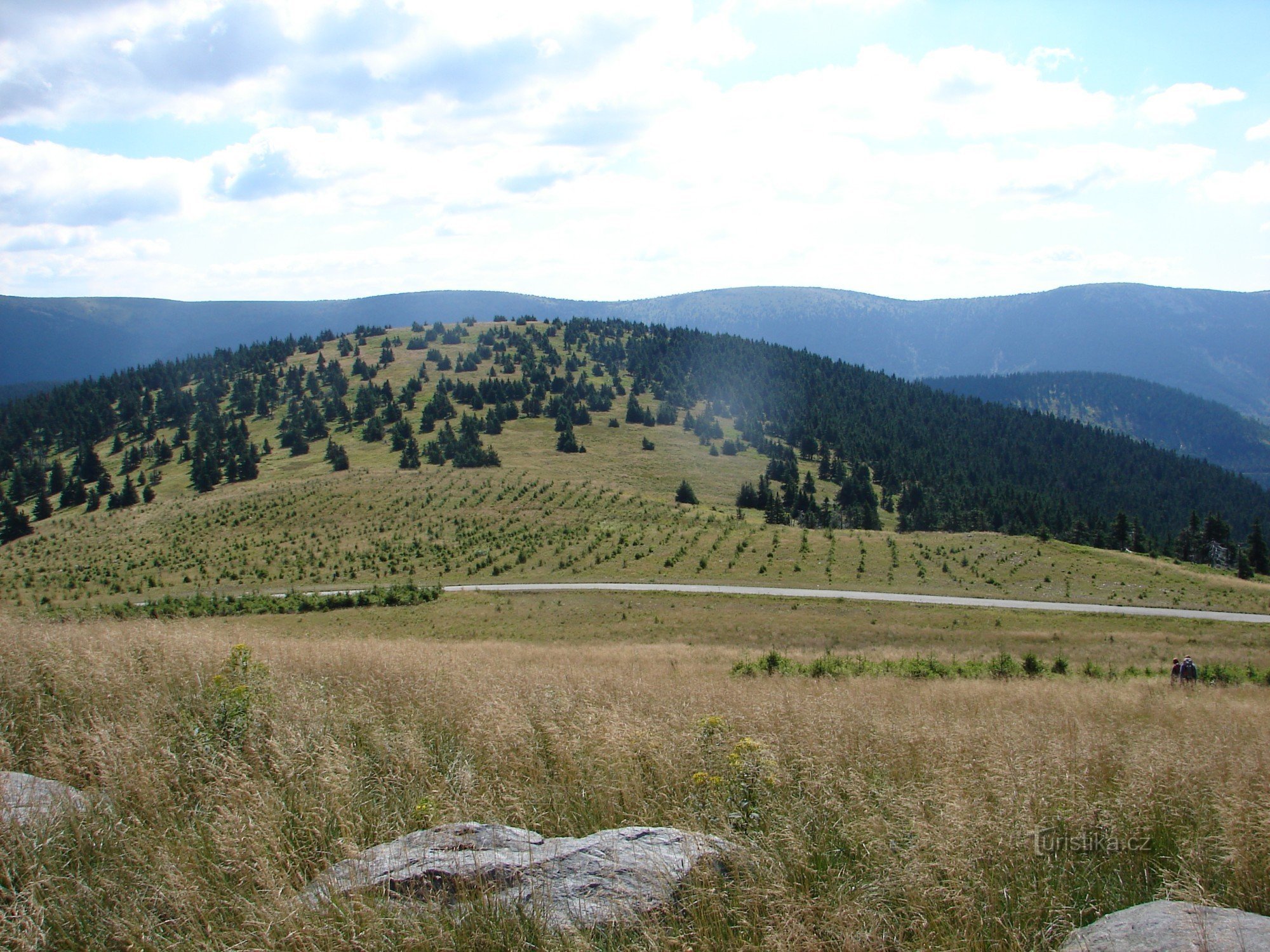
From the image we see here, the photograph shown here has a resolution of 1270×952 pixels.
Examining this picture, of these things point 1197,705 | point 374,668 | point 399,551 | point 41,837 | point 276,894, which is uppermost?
point 276,894

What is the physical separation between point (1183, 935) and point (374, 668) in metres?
8.67

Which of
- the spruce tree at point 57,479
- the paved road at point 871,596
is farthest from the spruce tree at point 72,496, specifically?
the paved road at point 871,596

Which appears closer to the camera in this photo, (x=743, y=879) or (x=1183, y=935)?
(x=1183, y=935)

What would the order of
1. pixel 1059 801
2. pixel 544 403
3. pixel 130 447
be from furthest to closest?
pixel 544 403 → pixel 130 447 → pixel 1059 801

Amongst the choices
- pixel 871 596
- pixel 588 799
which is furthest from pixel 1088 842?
pixel 871 596

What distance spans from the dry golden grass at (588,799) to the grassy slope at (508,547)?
3712 centimetres

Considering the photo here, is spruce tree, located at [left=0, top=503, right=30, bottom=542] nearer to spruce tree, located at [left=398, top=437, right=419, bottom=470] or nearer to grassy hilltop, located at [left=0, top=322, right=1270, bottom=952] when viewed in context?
spruce tree, located at [left=398, top=437, right=419, bottom=470]

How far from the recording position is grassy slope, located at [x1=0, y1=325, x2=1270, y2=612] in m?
44.5

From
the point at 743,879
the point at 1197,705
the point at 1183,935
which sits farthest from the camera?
the point at 1197,705

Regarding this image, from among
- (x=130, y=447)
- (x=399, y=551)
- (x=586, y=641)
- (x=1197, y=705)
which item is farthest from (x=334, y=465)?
(x=1197, y=705)

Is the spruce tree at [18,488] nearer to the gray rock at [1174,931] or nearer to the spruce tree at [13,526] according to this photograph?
the spruce tree at [13,526]

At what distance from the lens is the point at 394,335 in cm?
18988

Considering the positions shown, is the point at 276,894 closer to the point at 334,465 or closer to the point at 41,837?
the point at 41,837

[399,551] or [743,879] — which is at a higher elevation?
[743,879]
